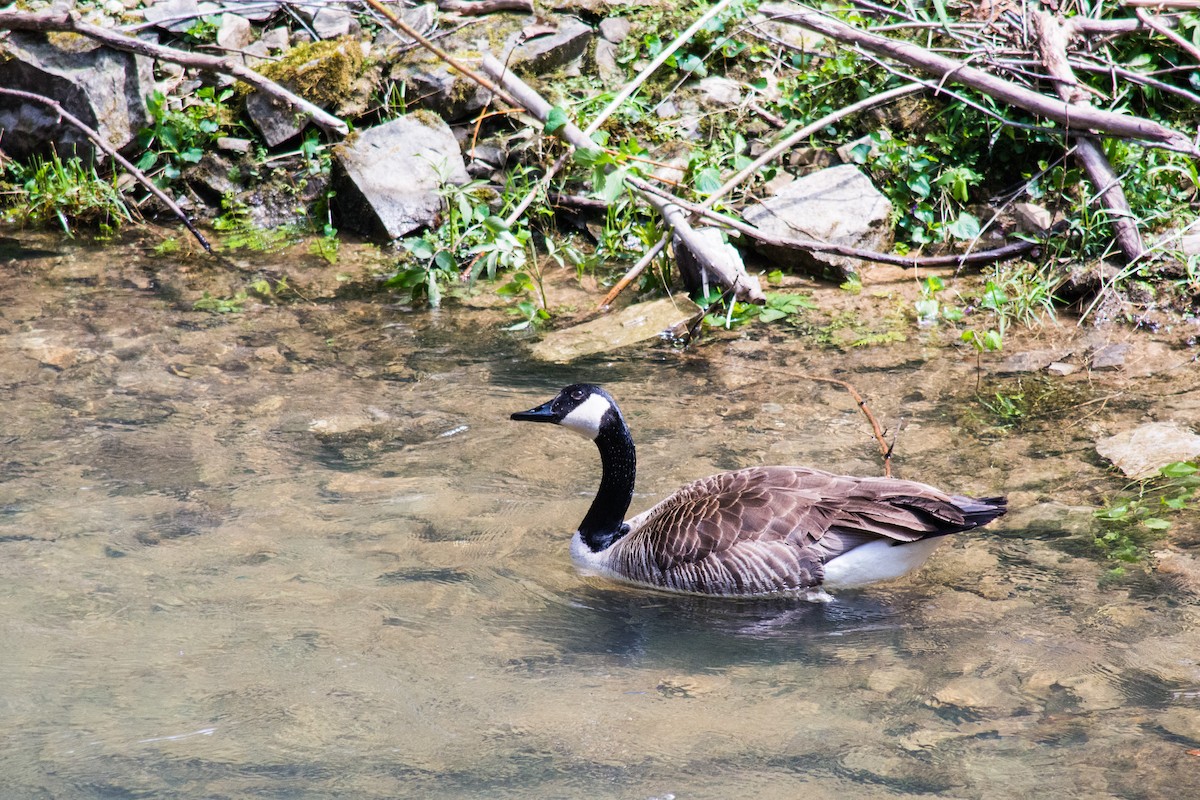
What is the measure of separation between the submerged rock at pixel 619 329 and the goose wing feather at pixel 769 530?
8.43ft

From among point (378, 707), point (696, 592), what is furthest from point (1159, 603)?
point (378, 707)

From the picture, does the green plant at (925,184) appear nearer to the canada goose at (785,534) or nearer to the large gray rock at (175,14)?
the canada goose at (785,534)

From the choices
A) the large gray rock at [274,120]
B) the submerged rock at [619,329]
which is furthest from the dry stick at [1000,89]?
the large gray rock at [274,120]

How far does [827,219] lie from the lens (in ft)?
28.0

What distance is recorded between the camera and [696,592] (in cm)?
513

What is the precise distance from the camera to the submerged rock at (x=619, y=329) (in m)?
7.59

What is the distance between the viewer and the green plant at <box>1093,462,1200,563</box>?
199 inches

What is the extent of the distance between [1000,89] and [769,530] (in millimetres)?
4676

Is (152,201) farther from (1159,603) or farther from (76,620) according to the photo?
(1159,603)

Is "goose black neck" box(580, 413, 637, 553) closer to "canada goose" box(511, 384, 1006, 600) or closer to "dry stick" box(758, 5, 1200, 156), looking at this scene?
"canada goose" box(511, 384, 1006, 600)

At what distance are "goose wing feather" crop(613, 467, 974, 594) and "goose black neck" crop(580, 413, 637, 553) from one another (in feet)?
0.59

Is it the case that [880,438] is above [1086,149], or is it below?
below

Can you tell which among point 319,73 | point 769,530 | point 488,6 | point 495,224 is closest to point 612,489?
point 769,530

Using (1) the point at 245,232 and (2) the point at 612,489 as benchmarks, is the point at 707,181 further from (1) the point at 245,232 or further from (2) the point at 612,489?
(1) the point at 245,232
